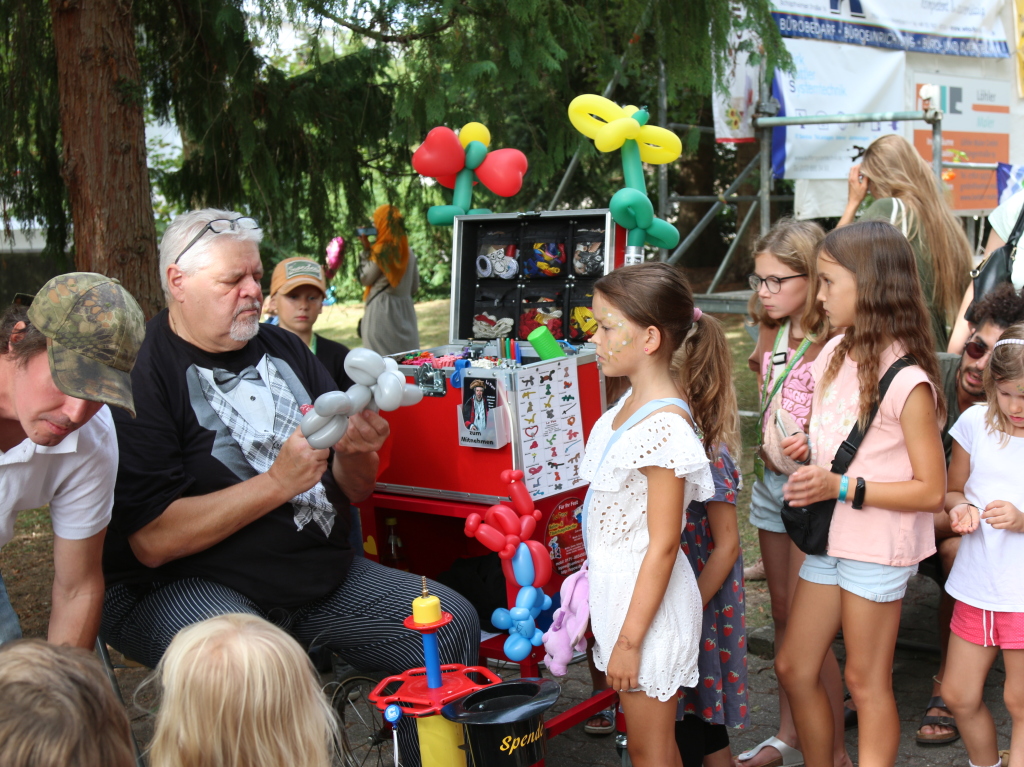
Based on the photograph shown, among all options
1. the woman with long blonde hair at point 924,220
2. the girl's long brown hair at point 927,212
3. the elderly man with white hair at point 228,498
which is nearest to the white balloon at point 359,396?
the elderly man with white hair at point 228,498

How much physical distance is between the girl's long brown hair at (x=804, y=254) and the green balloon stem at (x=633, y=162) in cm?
56

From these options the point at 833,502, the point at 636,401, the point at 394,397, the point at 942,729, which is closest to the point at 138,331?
the point at 394,397

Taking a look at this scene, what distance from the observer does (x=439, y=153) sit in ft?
10.7

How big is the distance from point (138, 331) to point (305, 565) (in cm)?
83

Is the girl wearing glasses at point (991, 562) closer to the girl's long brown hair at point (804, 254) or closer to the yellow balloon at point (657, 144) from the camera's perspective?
the girl's long brown hair at point (804, 254)

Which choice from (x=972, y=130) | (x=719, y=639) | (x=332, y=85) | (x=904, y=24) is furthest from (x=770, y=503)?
(x=972, y=130)

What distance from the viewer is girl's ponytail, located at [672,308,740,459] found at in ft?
7.43

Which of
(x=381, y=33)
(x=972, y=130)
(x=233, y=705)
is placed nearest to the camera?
(x=233, y=705)

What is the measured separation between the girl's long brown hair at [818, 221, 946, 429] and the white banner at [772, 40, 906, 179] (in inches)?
168

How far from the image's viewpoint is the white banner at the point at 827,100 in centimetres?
613

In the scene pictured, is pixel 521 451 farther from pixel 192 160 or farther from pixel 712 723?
pixel 192 160

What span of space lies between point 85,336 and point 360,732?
173cm

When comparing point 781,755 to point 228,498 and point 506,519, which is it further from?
point 228,498

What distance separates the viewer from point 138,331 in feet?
5.75
